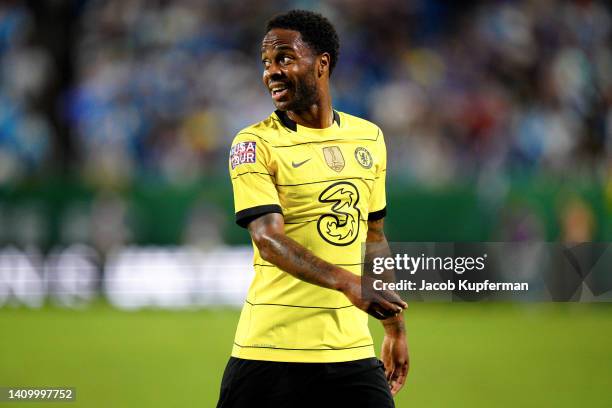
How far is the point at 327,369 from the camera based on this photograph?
3.81 meters

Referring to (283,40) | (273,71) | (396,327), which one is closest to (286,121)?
(273,71)

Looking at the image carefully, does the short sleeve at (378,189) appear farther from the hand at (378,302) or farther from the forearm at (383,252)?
the hand at (378,302)

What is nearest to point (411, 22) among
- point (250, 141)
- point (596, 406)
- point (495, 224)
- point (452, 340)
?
point (495, 224)

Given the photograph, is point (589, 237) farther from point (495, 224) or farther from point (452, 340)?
point (452, 340)

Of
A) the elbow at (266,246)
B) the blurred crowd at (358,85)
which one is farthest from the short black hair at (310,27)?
the blurred crowd at (358,85)

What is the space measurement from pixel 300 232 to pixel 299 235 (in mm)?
12

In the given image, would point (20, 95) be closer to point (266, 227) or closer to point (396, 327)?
point (396, 327)

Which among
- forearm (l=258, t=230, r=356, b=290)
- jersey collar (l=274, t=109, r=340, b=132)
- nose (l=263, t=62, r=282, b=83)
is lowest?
forearm (l=258, t=230, r=356, b=290)

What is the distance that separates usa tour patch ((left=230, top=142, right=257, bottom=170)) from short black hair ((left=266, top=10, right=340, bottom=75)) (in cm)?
49

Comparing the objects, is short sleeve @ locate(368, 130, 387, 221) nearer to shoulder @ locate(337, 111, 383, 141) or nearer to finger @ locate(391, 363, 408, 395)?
shoulder @ locate(337, 111, 383, 141)

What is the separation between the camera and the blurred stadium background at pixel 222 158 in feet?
39.7

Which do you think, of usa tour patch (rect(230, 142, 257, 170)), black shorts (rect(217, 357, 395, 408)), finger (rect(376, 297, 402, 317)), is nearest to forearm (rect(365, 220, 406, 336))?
black shorts (rect(217, 357, 395, 408))

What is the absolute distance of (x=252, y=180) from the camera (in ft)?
12.5

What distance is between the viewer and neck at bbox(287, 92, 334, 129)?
4062 millimetres
